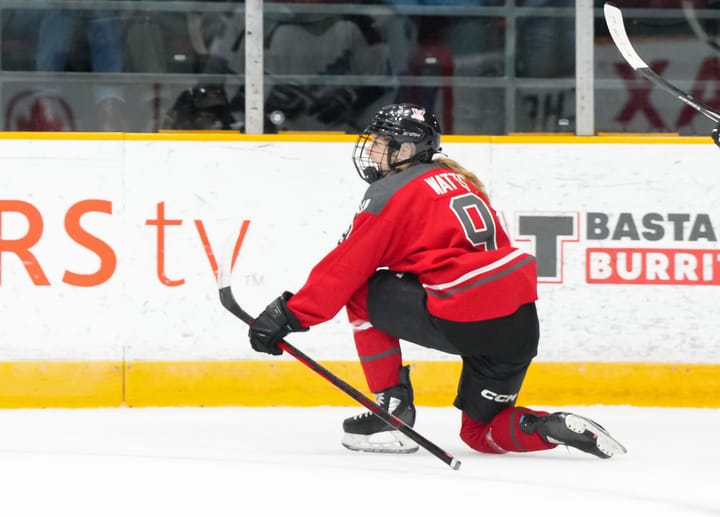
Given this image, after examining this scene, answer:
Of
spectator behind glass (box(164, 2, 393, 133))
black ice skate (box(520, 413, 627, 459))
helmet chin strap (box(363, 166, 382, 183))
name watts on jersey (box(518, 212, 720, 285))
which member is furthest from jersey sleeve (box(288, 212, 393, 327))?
spectator behind glass (box(164, 2, 393, 133))

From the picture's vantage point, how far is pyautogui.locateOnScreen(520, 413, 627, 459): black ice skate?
3.09 metres

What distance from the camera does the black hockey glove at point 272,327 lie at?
3078 millimetres

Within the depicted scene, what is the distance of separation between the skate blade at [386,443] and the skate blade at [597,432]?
440mm

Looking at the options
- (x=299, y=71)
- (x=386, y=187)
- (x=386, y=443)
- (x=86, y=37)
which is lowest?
(x=386, y=443)

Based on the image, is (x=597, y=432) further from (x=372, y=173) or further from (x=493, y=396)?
(x=372, y=173)

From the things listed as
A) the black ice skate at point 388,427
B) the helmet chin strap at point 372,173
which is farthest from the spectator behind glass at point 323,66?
the black ice skate at point 388,427

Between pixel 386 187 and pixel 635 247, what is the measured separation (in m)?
1.45

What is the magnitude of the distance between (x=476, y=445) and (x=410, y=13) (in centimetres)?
245

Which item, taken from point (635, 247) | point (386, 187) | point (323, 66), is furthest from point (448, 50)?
point (386, 187)

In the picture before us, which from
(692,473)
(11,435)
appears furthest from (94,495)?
(692,473)

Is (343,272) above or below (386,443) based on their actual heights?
above

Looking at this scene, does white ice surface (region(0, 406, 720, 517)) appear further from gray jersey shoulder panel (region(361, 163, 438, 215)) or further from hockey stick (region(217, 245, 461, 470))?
gray jersey shoulder panel (region(361, 163, 438, 215))

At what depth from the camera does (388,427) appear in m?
3.34

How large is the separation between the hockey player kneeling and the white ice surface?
0.33 ft
